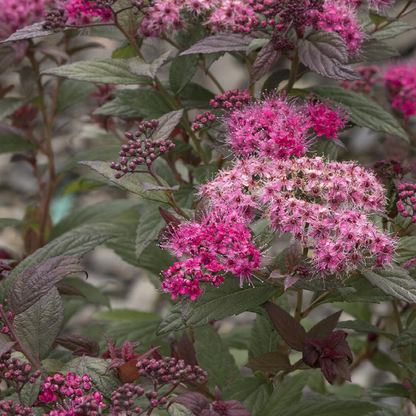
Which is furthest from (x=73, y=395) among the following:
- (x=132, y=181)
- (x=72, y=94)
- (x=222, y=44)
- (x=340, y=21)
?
(x=72, y=94)

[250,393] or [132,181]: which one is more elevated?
[132,181]

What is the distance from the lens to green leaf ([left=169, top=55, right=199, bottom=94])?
135 centimetres

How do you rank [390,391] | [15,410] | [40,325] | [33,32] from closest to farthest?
[15,410] → [40,325] → [33,32] → [390,391]

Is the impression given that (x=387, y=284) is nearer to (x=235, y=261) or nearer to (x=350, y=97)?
(x=235, y=261)

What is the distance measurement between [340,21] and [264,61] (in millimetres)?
168

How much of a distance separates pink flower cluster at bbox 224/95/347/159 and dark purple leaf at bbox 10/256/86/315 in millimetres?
350

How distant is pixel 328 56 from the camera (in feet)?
3.75

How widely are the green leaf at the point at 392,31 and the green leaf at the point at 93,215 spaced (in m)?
0.74

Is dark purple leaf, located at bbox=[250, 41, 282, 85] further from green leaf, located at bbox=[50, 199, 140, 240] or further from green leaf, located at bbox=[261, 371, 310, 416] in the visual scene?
green leaf, located at bbox=[50, 199, 140, 240]

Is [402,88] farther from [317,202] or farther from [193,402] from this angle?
[193,402]

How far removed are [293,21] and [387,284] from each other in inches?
18.8

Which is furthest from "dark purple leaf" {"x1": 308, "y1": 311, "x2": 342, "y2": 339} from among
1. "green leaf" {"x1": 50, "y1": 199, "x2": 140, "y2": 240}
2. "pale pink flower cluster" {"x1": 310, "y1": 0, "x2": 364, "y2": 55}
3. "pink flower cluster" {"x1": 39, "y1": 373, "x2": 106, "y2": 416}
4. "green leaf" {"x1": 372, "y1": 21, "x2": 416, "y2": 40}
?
"green leaf" {"x1": 50, "y1": 199, "x2": 140, "y2": 240}

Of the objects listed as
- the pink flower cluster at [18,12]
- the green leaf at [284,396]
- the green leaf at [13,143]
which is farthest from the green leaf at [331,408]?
the pink flower cluster at [18,12]

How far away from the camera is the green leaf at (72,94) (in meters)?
1.78
